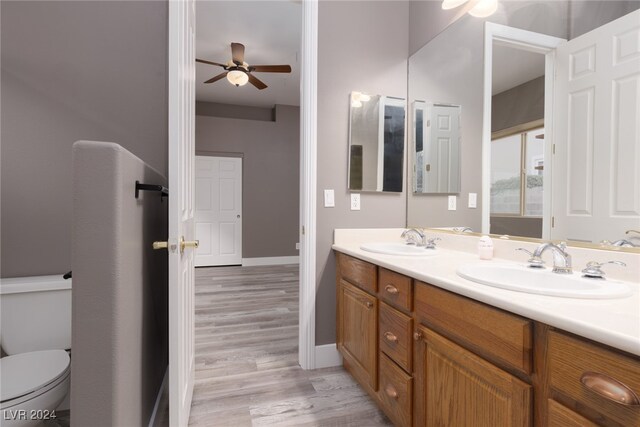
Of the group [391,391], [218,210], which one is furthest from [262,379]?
[218,210]

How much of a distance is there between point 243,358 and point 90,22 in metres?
2.24

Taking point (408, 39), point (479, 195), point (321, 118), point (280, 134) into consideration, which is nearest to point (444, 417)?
point (479, 195)

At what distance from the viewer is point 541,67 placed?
1.26 meters

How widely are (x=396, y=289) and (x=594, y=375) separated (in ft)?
2.41

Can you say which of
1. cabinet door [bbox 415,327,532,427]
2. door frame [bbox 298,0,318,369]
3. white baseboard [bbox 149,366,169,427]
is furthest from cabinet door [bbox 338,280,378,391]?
white baseboard [bbox 149,366,169,427]

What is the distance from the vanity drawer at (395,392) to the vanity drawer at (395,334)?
42 mm

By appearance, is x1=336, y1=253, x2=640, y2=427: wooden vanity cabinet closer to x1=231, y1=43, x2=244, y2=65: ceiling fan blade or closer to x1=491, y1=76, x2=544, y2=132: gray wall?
x1=491, y1=76, x2=544, y2=132: gray wall

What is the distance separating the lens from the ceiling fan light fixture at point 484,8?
5.07 ft

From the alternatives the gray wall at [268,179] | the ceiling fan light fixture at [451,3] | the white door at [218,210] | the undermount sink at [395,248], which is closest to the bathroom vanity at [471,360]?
the undermount sink at [395,248]

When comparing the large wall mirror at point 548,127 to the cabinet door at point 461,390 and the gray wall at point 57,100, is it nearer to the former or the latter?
the cabinet door at point 461,390

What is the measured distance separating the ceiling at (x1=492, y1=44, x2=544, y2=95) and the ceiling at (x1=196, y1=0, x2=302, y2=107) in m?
1.39

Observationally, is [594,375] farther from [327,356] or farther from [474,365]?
[327,356]

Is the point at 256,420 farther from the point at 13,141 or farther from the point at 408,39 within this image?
the point at 408,39

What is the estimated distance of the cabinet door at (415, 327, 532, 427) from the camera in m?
0.77
